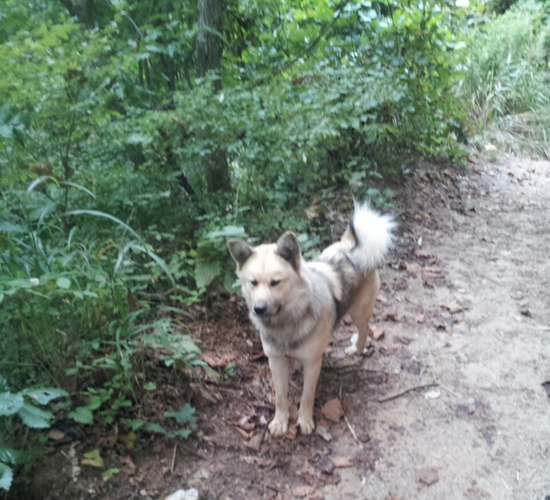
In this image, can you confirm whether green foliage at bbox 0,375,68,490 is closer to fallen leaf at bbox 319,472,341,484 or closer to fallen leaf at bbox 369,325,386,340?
fallen leaf at bbox 319,472,341,484

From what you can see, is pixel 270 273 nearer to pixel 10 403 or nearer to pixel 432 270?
pixel 10 403

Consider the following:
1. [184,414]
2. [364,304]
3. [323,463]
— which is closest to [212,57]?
[364,304]

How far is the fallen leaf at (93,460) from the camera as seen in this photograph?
2.33 m

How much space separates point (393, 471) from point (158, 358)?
4.98 ft

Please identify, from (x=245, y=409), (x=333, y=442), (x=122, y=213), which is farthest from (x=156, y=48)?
(x=333, y=442)

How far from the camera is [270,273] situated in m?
2.53

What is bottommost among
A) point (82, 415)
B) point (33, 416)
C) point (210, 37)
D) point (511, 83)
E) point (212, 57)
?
point (82, 415)

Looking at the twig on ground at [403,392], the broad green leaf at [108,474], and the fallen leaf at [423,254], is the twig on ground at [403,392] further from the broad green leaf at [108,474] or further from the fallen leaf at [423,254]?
the fallen leaf at [423,254]

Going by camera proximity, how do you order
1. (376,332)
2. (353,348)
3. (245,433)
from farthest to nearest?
(376,332)
(353,348)
(245,433)

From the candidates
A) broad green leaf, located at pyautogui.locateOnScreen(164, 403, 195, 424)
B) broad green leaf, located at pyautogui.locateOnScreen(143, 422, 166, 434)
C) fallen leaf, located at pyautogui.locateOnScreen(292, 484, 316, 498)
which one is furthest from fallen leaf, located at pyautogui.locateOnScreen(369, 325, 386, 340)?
broad green leaf, located at pyautogui.locateOnScreen(143, 422, 166, 434)

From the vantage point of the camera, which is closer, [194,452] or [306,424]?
[194,452]

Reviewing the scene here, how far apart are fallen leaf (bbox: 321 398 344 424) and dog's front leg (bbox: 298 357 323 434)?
15 cm

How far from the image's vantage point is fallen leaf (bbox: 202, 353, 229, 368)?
3.14 m

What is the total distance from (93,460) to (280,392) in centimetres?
109
